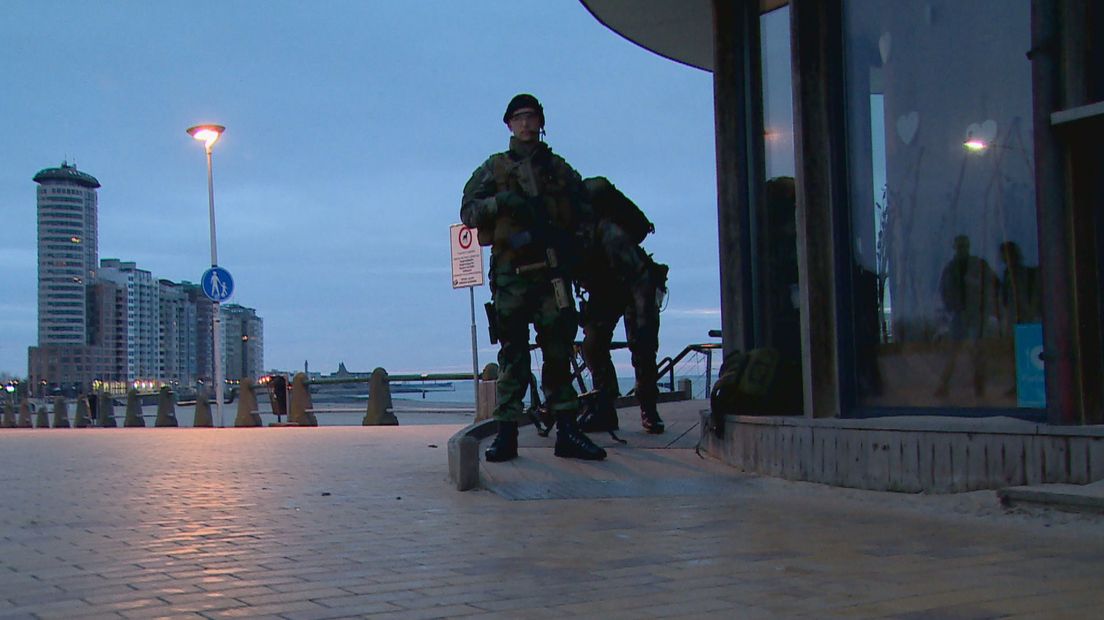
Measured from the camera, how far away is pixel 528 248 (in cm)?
711

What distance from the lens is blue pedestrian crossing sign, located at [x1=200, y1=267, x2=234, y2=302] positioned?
22625 mm

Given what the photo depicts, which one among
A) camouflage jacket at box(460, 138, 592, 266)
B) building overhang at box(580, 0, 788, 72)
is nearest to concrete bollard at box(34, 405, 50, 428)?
building overhang at box(580, 0, 788, 72)

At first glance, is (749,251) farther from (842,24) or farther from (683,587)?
(683,587)

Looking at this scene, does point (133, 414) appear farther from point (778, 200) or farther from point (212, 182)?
point (778, 200)

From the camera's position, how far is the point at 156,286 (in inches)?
4875

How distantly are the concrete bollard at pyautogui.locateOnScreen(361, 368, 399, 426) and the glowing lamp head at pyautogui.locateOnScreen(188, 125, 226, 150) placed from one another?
808 centimetres

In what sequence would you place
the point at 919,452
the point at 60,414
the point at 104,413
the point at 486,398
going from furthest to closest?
the point at 60,414, the point at 104,413, the point at 486,398, the point at 919,452

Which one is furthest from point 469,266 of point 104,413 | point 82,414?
point 82,414

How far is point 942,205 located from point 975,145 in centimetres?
39

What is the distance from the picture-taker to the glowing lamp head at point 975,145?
20.2 feet

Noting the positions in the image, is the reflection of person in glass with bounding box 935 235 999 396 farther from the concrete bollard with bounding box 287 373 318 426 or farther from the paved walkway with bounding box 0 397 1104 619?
the concrete bollard with bounding box 287 373 318 426

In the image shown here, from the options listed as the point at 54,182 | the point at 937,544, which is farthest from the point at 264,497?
the point at 54,182

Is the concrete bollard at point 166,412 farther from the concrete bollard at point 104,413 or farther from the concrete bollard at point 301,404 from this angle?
the concrete bollard at point 301,404

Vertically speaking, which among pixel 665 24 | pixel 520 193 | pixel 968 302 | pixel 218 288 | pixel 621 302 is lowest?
pixel 968 302
